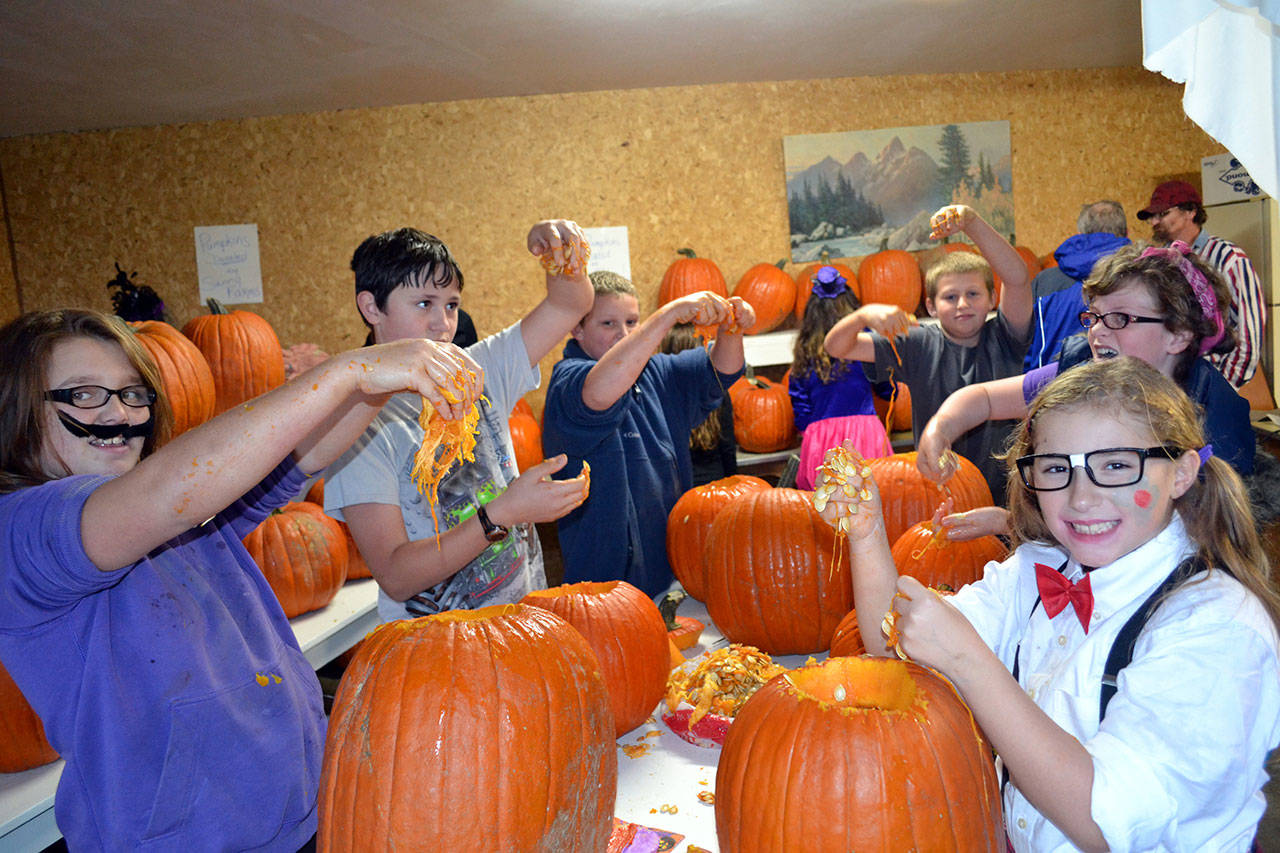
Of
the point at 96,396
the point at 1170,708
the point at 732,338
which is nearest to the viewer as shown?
the point at 1170,708

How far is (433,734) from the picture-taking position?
1.18m

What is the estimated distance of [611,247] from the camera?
559cm

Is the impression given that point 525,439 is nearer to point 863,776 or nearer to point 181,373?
point 181,373

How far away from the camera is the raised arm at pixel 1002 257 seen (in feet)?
8.38

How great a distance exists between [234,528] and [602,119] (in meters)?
4.55

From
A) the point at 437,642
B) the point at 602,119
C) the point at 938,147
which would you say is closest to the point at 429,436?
the point at 437,642

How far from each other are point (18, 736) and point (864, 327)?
2.97m

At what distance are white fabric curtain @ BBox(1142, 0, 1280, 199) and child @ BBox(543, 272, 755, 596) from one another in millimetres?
1421

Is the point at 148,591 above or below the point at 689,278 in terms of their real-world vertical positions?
below

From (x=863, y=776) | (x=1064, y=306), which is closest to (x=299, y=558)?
(x=863, y=776)

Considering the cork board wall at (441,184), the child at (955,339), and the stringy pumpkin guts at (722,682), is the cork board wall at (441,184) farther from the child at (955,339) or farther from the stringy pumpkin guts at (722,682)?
the stringy pumpkin guts at (722,682)

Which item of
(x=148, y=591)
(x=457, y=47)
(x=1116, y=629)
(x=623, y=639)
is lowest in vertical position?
(x=623, y=639)

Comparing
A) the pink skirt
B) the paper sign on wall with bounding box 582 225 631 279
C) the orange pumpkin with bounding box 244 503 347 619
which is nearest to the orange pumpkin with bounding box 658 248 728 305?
the paper sign on wall with bounding box 582 225 631 279

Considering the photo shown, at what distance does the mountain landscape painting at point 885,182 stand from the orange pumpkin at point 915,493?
349 cm
